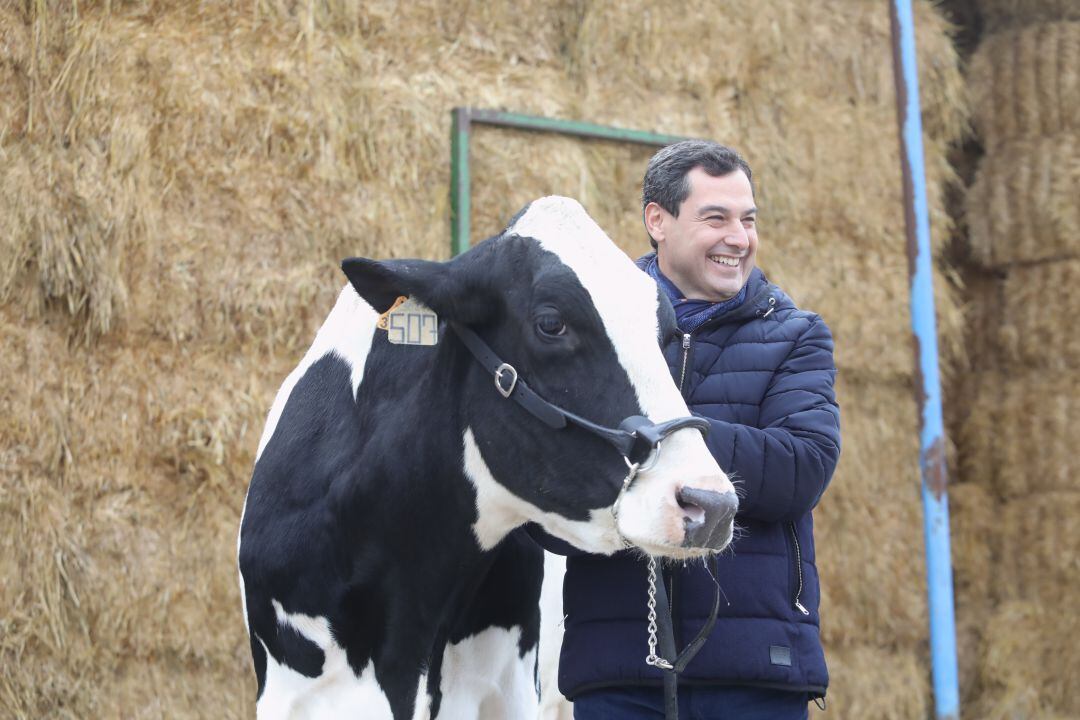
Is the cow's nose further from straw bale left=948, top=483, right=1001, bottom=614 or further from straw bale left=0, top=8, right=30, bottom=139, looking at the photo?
straw bale left=948, top=483, right=1001, bottom=614

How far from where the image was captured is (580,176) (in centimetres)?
544

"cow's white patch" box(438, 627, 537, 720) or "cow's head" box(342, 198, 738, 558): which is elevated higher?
"cow's head" box(342, 198, 738, 558)

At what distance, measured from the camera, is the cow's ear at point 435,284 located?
2.86 meters

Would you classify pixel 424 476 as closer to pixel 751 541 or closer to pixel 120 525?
pixel 751 541

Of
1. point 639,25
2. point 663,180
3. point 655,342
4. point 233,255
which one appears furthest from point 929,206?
point 655,342

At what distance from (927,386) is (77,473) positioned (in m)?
3.65

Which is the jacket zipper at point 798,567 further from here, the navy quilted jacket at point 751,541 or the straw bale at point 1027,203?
the straw bale at point 1027,203

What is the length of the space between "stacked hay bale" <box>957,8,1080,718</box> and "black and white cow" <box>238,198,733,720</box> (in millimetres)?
3877

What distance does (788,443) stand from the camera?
2.69m

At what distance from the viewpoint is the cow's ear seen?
2.86 m

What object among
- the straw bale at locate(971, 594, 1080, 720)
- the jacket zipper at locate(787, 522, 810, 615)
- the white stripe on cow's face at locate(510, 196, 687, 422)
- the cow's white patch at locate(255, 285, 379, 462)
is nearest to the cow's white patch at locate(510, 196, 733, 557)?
the white stripe on cow's face at locate(510, 196, 687, 422)

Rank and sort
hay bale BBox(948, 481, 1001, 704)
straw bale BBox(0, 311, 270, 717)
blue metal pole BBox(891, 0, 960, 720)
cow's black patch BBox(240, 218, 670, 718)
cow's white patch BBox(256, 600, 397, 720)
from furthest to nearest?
1. hay bale BBox(948, 481, 1001, 704)
2. blue metal pole BBox(891, 0, 960, 720)
3. straw bale BBox(0, 311, 270, 717)
4. cow's white patch BBox(256, 600, 397, 720)
5. cow's black patch BBox(240, 218, 670, 718)

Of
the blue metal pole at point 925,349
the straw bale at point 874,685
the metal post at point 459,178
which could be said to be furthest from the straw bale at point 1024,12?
the metal post at point 459,178

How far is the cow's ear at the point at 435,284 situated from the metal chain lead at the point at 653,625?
62cm
